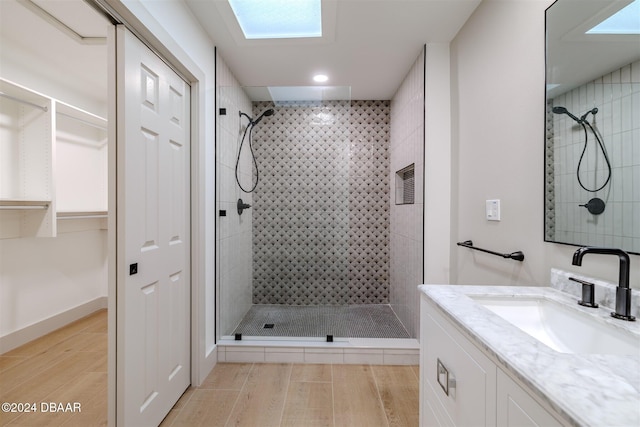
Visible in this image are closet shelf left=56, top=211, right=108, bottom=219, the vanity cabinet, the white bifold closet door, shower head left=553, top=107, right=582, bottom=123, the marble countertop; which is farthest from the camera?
closet shelf left=56, top=211, right=108, bottom=219

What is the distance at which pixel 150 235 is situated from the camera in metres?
1.45

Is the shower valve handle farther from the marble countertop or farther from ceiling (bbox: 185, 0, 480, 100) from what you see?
the marble countertop

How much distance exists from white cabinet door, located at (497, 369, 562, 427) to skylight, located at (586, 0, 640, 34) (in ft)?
3.74

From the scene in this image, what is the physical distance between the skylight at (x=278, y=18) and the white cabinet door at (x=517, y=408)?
2137 mm

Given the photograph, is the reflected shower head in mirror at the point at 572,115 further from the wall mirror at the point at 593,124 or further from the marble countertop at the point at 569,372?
the marble countertop at the point at 569,372

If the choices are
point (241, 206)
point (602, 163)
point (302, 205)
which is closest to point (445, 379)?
point (602, 163)

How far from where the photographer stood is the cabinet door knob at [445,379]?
0.90 metres

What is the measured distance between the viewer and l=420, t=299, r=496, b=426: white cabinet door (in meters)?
0.72

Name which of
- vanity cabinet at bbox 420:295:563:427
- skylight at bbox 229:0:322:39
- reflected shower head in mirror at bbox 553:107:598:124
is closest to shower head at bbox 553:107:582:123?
reflected shower head in mirror at bbox 553:107:598:124

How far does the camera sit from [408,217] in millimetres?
2566

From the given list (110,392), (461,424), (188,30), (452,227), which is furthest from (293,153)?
(461,424)

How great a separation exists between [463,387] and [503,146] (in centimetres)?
129

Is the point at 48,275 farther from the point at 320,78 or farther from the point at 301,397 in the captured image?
the point at 320,78

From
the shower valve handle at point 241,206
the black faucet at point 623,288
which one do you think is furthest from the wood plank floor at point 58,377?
the black faucet at point 623,288
